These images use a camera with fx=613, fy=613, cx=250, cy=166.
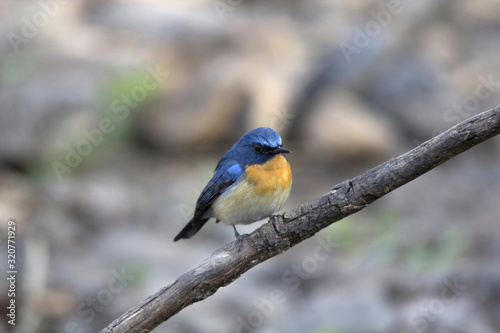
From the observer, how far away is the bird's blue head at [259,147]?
4742 mm

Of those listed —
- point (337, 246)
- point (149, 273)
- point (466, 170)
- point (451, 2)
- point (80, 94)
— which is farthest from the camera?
point (451, 2)

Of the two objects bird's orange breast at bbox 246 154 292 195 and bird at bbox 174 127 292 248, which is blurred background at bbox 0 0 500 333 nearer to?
bird at bbox 174 127 292 248

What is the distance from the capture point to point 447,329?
6.09m

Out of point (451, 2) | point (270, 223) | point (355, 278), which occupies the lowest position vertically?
point (355, 278)

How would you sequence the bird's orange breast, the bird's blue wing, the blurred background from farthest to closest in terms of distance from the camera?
the blurred background < the bird's blue wing < the bird's orange breast

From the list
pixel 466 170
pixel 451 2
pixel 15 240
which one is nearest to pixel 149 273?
pixel 15 240

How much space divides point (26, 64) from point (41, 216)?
411 centimetres

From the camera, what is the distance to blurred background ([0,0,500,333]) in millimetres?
7051

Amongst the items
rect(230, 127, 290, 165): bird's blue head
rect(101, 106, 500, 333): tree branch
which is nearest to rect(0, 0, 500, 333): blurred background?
rect(230, 127, 290, 165): bird's blue head

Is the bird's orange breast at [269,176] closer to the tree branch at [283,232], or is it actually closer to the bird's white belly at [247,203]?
the bird's white belly at [247,203]

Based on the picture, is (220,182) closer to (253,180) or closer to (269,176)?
(253,180)

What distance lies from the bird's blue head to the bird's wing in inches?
3.2

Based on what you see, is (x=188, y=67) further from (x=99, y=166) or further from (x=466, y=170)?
(x=466, y=170)

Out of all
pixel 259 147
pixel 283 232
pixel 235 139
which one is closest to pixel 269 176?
pixel 259 147
